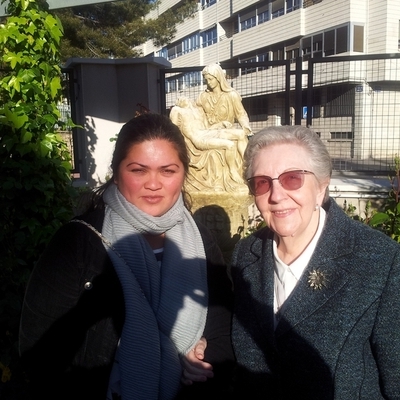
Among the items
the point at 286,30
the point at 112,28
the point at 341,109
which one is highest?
the point at 286,30

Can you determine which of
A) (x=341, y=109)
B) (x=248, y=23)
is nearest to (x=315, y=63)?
(x=341, y=109)

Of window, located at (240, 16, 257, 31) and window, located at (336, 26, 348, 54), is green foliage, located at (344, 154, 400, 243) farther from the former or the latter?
window, located at (240, 16, 257, 31)

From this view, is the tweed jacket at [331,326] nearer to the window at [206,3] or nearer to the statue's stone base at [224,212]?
the statue's stone base at [224,212]

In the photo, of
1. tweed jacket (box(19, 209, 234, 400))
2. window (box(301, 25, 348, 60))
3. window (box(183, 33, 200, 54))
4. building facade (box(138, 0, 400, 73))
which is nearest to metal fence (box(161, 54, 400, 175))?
tweed jacket (box(19, 209, 234, 400))

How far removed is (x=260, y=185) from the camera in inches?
69.1

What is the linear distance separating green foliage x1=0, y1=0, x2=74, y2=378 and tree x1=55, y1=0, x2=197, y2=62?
15.8 m

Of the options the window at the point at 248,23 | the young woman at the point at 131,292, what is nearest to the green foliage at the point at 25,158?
the young woman at the point at 131,292

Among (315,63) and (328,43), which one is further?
(328,43)

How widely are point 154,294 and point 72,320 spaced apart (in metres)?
0.34

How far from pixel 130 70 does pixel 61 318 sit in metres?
6.95

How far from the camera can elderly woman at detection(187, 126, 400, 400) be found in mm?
1465

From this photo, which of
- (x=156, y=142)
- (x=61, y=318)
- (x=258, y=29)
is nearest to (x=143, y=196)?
(x=156, y=142)

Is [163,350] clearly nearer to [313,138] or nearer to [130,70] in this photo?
[313,138]

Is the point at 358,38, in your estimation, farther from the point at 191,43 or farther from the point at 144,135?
the point at 144,135
